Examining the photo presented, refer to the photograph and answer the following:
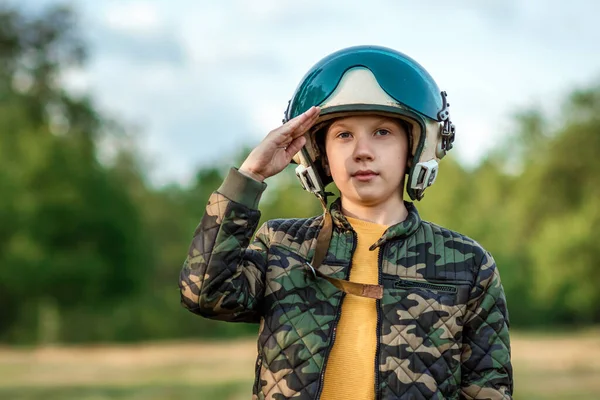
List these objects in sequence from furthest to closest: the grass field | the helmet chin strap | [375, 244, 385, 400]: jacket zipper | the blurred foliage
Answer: the blurred foliage
the grass field
the helmet chin strap
[375, 244, 385, 400]: jacket zipper

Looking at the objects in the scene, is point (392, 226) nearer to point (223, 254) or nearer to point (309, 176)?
point (309, 176)

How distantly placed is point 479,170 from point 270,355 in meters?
66.8

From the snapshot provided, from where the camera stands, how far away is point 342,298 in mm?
3555

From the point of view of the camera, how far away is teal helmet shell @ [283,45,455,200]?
3701 mm

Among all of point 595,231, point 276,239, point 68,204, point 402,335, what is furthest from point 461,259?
point 68,204

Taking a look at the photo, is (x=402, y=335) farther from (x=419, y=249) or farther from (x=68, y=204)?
(x=68, y=204)

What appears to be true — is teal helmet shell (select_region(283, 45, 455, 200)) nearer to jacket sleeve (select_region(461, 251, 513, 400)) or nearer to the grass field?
jacket sleeve (select_region(461, 251, 513, 400))

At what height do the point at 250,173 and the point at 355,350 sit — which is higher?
the point at 250,173

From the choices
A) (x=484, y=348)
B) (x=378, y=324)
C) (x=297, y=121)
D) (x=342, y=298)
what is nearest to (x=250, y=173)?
(x=297, y=121)

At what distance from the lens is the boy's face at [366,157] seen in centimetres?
369

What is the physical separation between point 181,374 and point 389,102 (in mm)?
20990

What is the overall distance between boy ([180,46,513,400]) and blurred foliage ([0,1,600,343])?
103ft

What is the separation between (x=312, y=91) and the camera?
380 centimetres

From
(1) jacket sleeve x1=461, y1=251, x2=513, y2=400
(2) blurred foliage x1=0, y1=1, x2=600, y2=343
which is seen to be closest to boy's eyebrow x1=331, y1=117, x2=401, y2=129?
(1) jacket sleeve x1=461, y1=251, x2=513, y2=400
